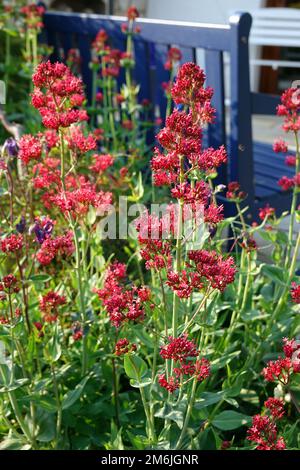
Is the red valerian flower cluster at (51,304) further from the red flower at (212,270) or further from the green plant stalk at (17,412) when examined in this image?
the red flower at (212,270)

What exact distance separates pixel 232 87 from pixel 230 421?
1.32m

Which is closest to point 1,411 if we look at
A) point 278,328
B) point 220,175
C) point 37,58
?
point 278,328

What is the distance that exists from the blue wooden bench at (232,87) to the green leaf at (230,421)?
3.16 feet

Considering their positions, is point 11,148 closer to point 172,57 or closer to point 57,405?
point 57,405

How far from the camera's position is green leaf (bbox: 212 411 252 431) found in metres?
1.73

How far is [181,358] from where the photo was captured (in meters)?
1.39

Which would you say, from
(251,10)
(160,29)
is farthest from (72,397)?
(251,10)

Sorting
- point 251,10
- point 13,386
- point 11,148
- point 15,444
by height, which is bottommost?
point 15,444

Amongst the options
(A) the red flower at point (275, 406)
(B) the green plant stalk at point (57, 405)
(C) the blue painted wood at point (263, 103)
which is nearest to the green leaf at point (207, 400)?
(A) the red flower at point (275, 406)

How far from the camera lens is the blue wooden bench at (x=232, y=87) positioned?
263 centimetres

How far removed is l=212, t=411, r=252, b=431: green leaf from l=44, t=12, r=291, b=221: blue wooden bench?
96 centimetres

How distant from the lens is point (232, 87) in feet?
8.77
